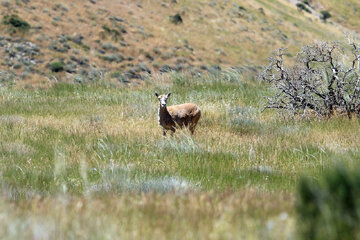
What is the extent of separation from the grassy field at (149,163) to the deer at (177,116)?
25 cm

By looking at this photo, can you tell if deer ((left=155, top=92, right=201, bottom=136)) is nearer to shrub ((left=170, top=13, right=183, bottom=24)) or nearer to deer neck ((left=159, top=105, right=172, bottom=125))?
deer neck ((left=159, top=105, right=172, bottom=125))

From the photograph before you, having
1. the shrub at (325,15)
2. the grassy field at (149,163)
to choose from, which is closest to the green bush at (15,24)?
the grassy field at (149,163)

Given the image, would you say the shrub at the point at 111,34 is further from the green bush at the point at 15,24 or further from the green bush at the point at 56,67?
the green bush at the point at 56,67

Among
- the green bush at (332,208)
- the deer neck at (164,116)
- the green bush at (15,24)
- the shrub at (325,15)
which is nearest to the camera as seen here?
the green bush at (332,208)

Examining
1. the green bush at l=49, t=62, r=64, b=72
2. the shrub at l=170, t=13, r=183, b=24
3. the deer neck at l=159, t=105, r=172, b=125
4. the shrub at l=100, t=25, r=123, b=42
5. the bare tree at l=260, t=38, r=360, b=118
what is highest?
the bare tree at l=260, t=38, r=360, b=118

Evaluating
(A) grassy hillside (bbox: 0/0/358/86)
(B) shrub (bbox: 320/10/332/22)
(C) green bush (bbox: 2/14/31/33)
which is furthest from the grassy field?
(B) shrub (bbox: 320/10/332/22)

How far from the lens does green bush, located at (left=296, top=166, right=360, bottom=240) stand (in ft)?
5.58

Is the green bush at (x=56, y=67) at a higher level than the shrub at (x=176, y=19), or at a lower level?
lower

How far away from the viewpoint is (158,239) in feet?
6.47

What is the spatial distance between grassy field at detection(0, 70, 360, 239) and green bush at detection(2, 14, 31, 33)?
28943mm

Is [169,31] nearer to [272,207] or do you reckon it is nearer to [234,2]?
[234,2]

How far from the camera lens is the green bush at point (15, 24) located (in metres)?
39.9

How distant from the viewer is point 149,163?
5.46m

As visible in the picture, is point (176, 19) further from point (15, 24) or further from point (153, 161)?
point (153, 161)
